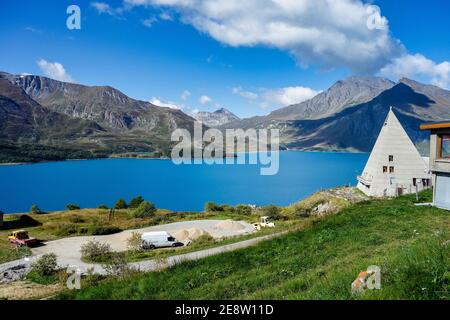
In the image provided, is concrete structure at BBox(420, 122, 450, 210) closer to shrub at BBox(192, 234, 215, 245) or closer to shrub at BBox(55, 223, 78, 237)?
shrub at BBox(192, 234, 215, 245)

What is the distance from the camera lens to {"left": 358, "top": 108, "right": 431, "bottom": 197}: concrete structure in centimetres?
3497

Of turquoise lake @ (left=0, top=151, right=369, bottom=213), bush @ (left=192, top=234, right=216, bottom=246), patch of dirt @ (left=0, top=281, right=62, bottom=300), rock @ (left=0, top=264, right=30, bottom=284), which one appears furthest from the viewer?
turquoise lake @ (left=0, top=151, right=369, bottom=213)

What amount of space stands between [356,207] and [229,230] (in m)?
21.7

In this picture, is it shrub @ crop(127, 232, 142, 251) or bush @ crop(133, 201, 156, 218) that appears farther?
bush @ crop(133, 201, 156, 218)

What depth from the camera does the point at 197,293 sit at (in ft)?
28.5

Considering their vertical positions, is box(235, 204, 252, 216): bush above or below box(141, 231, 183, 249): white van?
below

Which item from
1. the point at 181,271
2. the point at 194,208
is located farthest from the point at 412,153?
the point at 194,208

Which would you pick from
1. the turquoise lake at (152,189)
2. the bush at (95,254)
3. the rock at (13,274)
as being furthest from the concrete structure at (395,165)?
the turquoise lake at (152,189)

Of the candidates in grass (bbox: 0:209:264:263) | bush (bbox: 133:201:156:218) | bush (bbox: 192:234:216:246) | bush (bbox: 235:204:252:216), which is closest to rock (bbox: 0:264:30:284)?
grass (bbox: 0:209:264:263)

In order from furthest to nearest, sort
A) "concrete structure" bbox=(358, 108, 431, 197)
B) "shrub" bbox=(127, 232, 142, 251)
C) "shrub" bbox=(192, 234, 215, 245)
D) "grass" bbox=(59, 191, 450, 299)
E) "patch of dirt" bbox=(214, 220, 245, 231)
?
1. "patch of dirt" bbox=(214, 220, 245, 231)
2. "concrete structure" bbox=(358, 108, 431, 197)
3. "shrub" bbox=(127, 232, 142, 251)
4. "shrub" bbox=(192, 234, 215, 245)
5. "grass" bbox=(59, 191, 450, 299)

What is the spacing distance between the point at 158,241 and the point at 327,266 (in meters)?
24.8

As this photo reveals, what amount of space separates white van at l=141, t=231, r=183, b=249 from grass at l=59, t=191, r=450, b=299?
61.9 ft

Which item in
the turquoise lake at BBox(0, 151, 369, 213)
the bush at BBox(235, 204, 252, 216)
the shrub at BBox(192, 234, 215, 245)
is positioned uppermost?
the shrub at BBox(192, 234, 215, 245)

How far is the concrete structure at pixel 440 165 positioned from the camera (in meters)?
16.9
